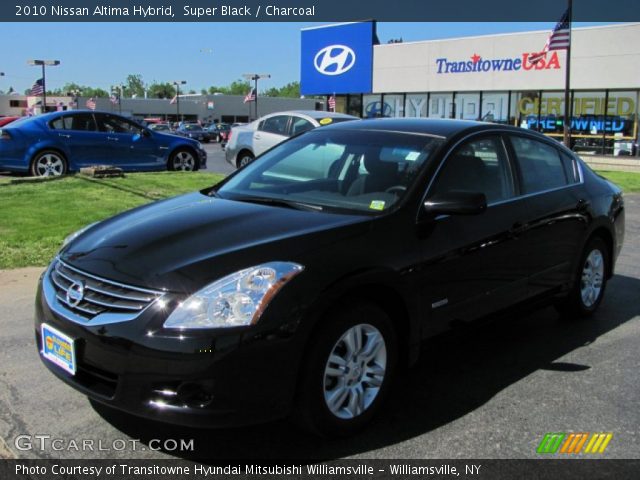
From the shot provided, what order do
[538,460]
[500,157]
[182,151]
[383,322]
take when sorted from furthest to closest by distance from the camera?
[182,151], [500,157], [383,322], [538,460]

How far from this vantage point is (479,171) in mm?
4258

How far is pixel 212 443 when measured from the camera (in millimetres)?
3193

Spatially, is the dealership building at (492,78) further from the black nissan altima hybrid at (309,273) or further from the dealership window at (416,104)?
the black nissan altima hybrid at (309,273)

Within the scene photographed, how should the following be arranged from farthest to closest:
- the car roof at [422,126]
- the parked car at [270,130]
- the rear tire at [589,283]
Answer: the parked car at [270,130] → the rear tire at [589,283] → the car roof at [422,126]

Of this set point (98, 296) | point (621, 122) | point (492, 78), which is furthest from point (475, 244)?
point (492, 78)

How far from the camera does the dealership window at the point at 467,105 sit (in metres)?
30.2

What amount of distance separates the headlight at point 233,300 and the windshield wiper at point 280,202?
2.71 ft

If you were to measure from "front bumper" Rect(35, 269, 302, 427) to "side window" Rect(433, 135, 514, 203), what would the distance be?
1621 millimetres

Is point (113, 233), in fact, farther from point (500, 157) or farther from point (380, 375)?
point (500, 157)

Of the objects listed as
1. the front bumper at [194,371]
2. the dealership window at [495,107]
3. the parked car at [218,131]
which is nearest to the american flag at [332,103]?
the dealership window at [495,107]

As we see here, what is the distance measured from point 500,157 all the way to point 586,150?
24483 mm

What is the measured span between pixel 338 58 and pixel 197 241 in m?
32.8

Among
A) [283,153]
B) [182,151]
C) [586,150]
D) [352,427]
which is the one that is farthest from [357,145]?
[586,150]

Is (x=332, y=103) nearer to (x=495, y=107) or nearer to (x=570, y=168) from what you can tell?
(x=495, y=107)
